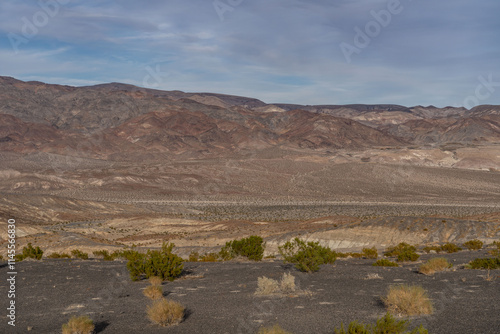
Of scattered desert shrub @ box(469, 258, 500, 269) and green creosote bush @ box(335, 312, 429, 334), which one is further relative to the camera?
scattered desert shrub @ box(469, 258, 500, 269)

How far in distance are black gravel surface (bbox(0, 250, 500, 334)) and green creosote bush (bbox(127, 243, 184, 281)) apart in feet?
1.25

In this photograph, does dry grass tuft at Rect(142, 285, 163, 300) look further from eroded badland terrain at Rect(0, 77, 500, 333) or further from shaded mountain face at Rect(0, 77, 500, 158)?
shaded mountain face at Rect(0, 77, 500, 158)

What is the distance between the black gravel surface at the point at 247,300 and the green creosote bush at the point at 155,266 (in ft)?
1.25

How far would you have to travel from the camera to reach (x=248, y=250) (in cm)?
1892

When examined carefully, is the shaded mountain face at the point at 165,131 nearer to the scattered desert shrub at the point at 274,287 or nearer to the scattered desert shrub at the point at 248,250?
the scattered desert shrub at the point at 248,250

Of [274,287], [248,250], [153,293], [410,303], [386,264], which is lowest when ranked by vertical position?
[248,250]

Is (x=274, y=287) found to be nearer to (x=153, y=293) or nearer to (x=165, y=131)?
(x=153, y=293)

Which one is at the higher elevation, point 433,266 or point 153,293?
point 433,266

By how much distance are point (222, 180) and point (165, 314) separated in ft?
306

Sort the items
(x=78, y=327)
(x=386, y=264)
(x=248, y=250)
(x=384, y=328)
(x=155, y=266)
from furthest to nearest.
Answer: (x=248, y=250), (x=386, y=264), (x=155, y=266), (x=78, y=327), (x=384, y=328)

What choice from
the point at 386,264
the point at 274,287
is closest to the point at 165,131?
the point at 386,264

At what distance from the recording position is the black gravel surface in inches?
326

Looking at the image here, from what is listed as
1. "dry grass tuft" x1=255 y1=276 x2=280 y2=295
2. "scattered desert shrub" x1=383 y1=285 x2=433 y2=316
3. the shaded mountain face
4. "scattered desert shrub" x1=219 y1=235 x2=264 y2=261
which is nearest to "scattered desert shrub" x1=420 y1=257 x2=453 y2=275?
"scattered desert shrub" x1=383 y1=285 x2=433 y2=316

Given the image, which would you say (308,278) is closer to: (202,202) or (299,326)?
(299,326)
